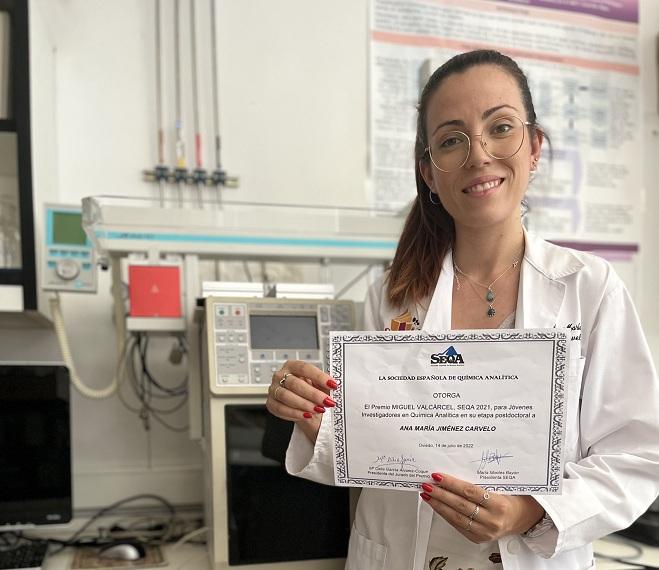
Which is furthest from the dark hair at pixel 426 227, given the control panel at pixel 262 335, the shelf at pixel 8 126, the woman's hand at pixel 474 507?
the shelf at pixel 8 126

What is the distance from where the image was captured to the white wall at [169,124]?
1570 millimetres

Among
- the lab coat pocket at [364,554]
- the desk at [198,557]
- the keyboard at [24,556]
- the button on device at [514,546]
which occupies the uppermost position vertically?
the button on device at [514,546]

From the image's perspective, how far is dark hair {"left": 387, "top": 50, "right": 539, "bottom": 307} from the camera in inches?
35.0

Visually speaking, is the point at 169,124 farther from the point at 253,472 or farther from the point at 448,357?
the point at 448,357

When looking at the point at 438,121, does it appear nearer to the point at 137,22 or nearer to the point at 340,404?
the point at 340,404


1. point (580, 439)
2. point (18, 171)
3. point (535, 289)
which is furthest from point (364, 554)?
point (18, 171)

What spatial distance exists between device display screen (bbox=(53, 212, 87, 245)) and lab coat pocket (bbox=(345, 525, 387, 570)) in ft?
2.82

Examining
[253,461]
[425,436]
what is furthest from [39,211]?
[425,436]

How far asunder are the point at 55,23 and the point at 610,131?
1740mm

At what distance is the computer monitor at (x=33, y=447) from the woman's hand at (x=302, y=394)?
2.12 ft

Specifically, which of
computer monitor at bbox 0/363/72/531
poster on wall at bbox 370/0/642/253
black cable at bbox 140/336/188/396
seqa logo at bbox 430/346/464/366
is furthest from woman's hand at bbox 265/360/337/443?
poster on wall at bbox 370/0/642/253

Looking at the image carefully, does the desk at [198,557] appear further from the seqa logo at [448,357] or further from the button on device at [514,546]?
the seqa logo at [448,357]

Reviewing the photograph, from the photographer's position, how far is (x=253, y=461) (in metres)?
1.06

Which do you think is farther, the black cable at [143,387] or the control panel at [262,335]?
the black cable at [143,387]
